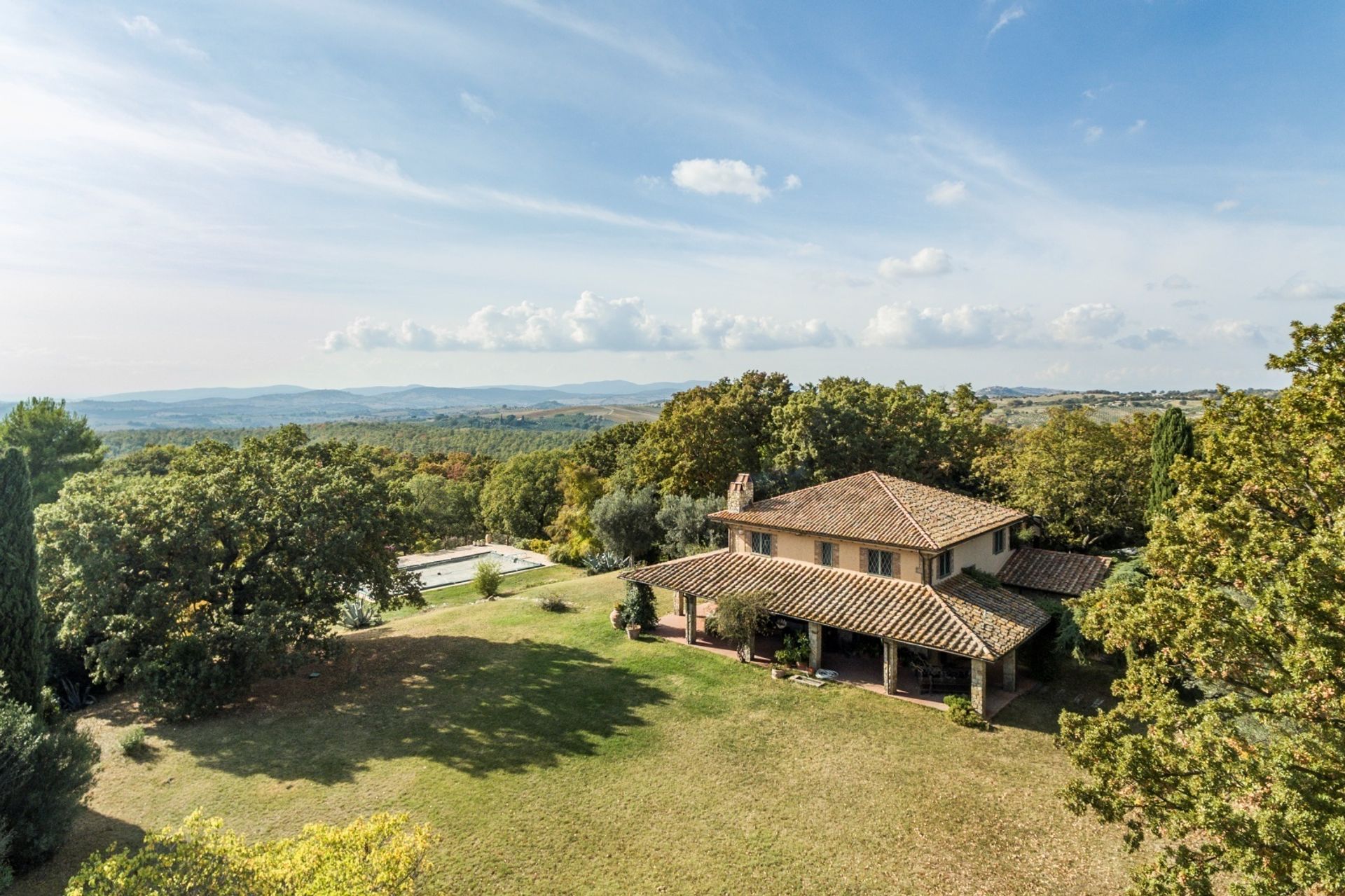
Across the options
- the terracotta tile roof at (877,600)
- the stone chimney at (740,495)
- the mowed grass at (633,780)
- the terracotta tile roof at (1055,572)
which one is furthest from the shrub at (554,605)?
the terracotta tile roof at (1055,572)

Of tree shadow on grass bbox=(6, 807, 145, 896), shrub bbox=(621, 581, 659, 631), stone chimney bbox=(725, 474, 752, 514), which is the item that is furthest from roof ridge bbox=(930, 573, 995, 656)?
tree shadow on grass bbox=(6, 807, 145, 896)

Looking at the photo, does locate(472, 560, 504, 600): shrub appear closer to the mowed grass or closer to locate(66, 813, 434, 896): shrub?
the mowed grass

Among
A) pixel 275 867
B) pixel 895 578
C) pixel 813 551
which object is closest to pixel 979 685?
pixel 895 578

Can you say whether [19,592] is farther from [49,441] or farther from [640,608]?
[49,441]

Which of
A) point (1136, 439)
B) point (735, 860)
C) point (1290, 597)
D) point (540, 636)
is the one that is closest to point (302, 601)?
point (540, 636)

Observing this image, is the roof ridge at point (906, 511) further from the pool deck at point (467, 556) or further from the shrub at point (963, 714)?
the pool deck at point (467, 556)

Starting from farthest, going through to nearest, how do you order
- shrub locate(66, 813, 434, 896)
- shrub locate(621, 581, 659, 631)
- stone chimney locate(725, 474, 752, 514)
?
stone chimney locate(725, 474, 752, 514) < shrub locate(621, 581, 659, 631) < shrub locate(66, 813, 434, 896)

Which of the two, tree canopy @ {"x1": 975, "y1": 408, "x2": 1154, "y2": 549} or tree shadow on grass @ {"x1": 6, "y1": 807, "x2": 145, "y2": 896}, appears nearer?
tree shadow on grass @ {"x1": 6, "y1": 807, "x2": 145, "y2": 896}
